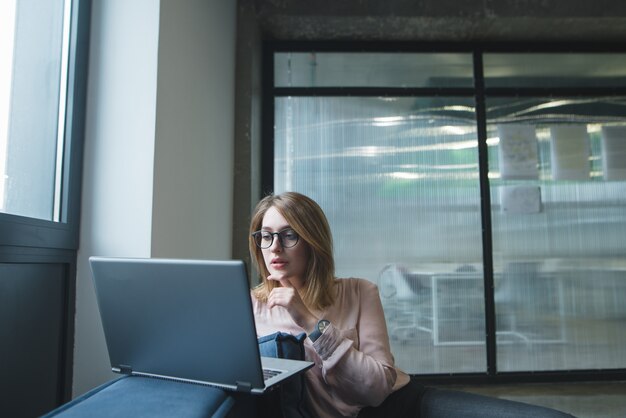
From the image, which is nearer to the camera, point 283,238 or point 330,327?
point 330,327

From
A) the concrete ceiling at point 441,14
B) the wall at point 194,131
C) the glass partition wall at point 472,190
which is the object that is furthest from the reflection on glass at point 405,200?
the wall at point 194,131

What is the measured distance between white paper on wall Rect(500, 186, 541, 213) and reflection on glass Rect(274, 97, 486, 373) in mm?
158

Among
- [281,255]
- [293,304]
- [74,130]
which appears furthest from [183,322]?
[74,130]

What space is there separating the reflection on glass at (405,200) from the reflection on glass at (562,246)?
160mm

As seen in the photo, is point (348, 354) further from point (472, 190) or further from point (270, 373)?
point (472, 190)

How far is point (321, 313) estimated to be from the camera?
3.89 ft

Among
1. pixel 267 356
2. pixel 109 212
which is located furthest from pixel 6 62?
pixel 267 356

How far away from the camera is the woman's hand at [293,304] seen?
1.03 metres

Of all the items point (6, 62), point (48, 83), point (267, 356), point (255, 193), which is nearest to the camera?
point (267, 356)

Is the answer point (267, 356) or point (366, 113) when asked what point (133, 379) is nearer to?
point (267, 356)

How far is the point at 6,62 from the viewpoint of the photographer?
115 centimetres

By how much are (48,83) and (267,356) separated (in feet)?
3.36

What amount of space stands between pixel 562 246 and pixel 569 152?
568 mm

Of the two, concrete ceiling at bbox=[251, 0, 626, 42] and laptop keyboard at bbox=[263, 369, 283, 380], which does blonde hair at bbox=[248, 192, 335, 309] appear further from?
concrete ceiling at bbox=[251, 0, 626, 42]
